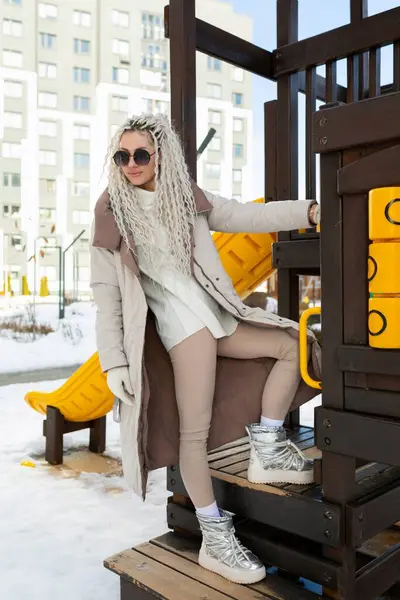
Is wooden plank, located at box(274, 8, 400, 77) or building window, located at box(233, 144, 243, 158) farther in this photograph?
building window, located at box(233, 144, 243, 158)

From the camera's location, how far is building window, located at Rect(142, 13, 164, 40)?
17884mm

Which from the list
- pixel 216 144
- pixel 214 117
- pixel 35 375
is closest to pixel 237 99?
pixel 214 117

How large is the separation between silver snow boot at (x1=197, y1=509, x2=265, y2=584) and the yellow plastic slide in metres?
1.68

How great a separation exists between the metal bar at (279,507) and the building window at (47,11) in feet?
57.2

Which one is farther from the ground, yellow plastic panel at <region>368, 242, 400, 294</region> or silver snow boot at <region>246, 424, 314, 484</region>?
yellow plastic panel at <region>368, 242, 400, 294</region>

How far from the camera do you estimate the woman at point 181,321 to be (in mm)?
1784

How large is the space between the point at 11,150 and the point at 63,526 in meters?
15.8

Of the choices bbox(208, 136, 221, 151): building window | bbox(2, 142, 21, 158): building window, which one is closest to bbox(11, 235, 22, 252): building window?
bbox(2, 142, 21, 158): building window

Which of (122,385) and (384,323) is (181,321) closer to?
(122,385)

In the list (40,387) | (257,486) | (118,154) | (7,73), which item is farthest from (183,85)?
(7,73)

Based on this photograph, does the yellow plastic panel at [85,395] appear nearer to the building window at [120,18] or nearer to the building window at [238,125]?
the building window at [120,18]

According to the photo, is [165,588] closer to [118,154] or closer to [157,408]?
[157,408]

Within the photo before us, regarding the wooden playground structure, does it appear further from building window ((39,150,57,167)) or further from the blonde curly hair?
building window ((39,150,57,167))

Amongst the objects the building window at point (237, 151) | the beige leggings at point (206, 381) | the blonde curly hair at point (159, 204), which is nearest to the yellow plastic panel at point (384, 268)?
the beige leggings at point (206, 381)
